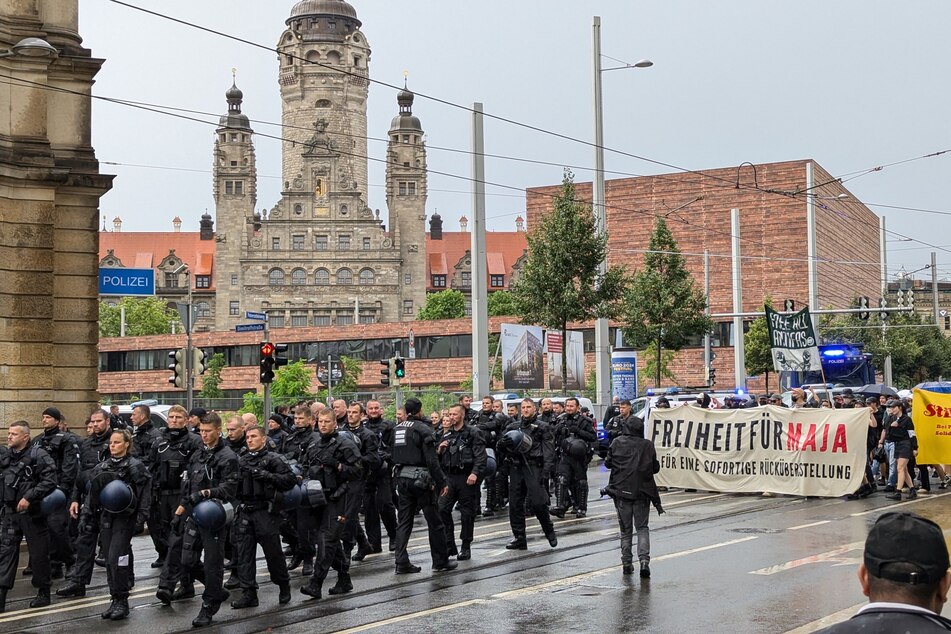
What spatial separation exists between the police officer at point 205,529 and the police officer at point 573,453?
26.3ft

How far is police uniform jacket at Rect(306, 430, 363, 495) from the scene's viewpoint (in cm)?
1171

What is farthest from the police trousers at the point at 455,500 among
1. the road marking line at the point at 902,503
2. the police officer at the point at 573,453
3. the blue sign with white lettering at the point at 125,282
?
the blue sign with white lettering at the point at 125,282

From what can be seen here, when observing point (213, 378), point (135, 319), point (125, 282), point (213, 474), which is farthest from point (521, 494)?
point (135, 319)

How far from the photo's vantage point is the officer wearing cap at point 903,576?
3449 millimetres

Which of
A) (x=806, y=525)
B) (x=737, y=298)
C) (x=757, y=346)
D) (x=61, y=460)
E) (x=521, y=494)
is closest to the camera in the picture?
(x=61, y=460)

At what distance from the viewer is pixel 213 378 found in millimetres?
83750

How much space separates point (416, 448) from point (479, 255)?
17.1 metres

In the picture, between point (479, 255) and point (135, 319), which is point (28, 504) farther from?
point (135, 319)

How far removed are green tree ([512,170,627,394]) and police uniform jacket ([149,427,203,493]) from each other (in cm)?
2487

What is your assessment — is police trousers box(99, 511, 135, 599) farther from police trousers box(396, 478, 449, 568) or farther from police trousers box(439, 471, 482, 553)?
police trousers box(439, 471, 482, 553)

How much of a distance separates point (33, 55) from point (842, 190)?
253ft

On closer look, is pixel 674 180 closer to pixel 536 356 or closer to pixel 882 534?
pixel 536 356

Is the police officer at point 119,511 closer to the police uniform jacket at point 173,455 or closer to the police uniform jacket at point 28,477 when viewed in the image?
the police uniform jacket at point 28,477

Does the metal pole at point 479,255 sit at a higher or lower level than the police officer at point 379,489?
higher
